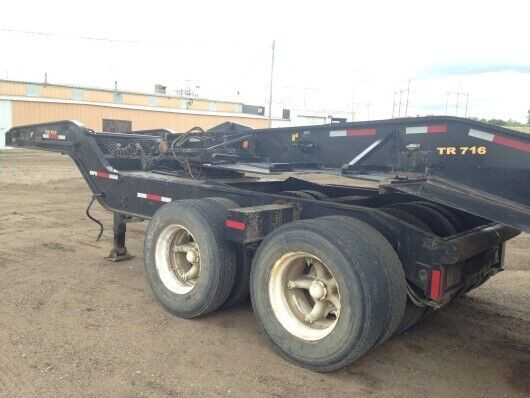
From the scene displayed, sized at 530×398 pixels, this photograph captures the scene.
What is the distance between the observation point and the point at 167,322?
14.8 ft

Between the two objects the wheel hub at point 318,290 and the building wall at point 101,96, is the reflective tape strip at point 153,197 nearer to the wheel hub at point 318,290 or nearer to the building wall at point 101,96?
the wheel hub at point 318,290

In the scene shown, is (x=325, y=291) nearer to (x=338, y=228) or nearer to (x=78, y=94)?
(x=338, y=228)

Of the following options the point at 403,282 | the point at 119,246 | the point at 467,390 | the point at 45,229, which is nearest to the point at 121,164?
the point at 119,246

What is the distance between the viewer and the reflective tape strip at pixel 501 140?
3328 millimetres

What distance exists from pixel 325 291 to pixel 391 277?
0.51m

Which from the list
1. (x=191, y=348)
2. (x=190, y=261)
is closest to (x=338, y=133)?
(x=190, y=261)

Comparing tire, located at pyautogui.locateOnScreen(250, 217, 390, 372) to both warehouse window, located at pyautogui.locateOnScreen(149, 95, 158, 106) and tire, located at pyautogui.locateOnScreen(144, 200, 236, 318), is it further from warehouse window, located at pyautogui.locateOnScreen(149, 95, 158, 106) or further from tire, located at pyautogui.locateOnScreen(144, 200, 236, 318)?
warehouse window, located at pyautogui.locateOnScreen(149, 95, 158, 106)

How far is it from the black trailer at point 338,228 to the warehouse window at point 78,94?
35447mm

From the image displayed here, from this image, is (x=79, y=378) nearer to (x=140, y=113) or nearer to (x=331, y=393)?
(x=331, y=393)

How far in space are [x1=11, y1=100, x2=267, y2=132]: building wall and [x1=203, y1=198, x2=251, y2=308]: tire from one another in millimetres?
30645

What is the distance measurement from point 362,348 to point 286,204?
4.49 ft

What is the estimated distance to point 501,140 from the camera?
3393 millimetres

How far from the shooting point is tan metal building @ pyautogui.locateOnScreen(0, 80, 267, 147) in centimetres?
3256

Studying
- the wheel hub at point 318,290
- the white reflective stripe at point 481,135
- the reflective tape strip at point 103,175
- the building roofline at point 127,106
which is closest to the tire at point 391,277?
the wheel hub at point 318,290
